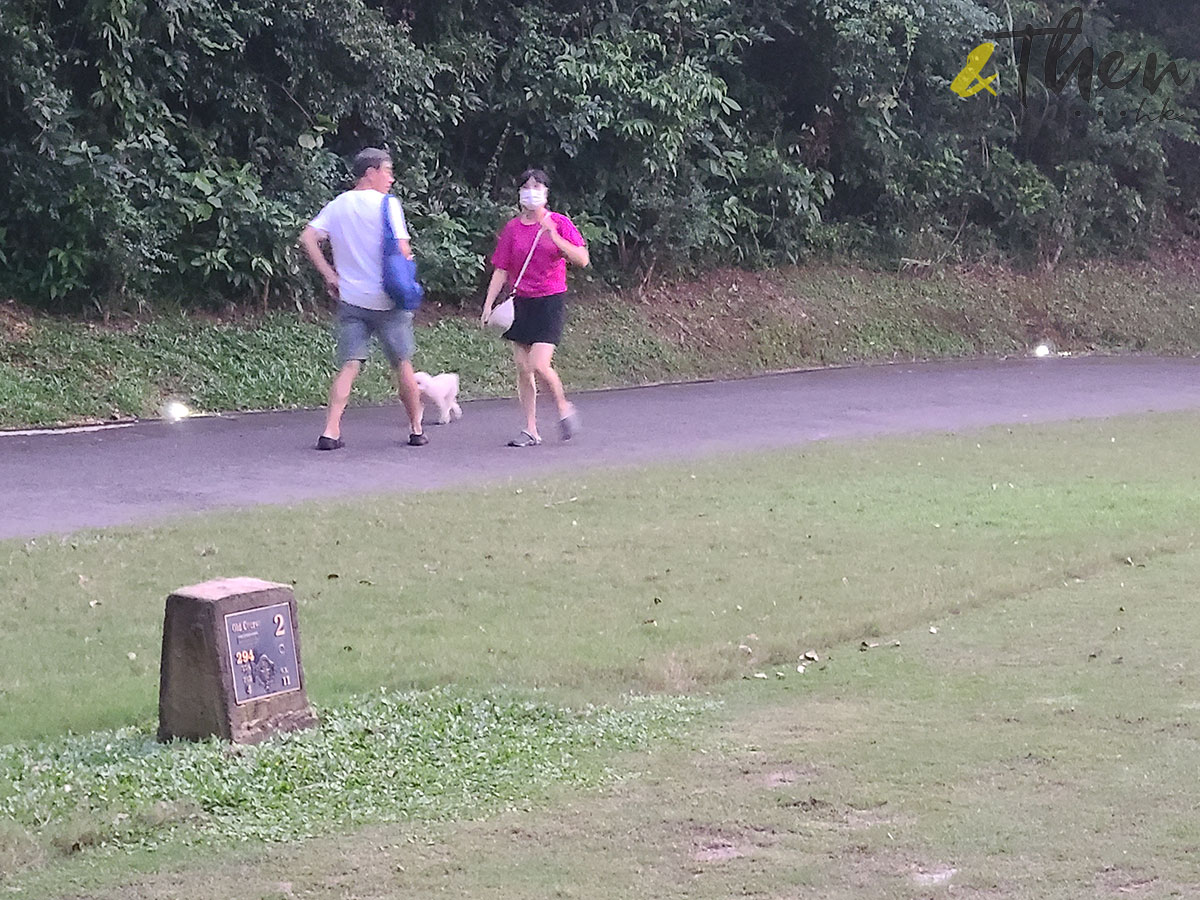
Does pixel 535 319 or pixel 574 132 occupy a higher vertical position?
pixel 574 132

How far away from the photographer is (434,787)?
461cm

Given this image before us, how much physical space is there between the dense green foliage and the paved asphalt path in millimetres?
2624

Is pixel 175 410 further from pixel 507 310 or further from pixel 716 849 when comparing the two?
pixel 716 849

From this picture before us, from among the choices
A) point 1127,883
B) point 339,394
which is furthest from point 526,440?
point 1127,883

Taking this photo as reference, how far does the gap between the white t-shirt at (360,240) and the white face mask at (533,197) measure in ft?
2.81

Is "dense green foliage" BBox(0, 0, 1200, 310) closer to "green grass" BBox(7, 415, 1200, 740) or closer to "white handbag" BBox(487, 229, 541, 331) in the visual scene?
"white handbag" BBox(487, 229, 541, 331)

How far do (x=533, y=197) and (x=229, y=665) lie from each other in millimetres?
6407

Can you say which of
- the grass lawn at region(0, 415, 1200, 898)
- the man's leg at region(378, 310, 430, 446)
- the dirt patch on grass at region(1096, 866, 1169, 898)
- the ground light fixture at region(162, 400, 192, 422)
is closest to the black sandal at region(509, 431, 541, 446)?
the man's leg at region(378, 310, 430, 446)

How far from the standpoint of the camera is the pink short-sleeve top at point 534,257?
36.1 feet

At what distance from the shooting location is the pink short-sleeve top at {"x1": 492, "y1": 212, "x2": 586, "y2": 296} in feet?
36.1

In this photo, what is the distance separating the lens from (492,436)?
1159 centimetres

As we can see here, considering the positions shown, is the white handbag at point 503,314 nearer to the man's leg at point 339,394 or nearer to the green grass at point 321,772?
the man's leg at point 339,394

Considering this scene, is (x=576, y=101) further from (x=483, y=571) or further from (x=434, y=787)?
(x=434, y=787)

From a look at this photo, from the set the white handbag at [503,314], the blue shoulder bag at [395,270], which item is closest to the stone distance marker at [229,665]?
the blue shoulder bag at [395,270]
